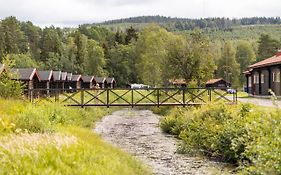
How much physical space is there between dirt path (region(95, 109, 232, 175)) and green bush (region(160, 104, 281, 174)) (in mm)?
749

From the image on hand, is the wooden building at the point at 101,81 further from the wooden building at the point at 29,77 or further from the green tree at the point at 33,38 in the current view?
the wooden building at the point at 29,77

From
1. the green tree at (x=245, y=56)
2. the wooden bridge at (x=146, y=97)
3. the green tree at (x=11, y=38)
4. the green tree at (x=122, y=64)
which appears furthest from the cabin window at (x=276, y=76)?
the green tree at (x=245, y=56)

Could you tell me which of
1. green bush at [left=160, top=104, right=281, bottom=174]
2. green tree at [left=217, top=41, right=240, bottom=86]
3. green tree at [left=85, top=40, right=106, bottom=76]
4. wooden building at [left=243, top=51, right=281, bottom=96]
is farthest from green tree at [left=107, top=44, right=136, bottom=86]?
green bush at [left=160, top=104, right=281, bottom=174]

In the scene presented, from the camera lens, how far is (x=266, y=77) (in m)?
43.3

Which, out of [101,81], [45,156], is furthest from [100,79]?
[45,156]

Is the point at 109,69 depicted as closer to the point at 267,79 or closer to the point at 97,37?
the point at 97,37

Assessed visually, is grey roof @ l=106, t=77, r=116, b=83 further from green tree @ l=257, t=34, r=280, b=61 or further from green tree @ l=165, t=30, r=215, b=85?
green tree @ l=165, t=30, r=215, b=85

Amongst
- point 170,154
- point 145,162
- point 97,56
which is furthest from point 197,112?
point 97,56

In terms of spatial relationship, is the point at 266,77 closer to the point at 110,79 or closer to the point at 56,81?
the point at 56,81

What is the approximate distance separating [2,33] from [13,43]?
2.86 m

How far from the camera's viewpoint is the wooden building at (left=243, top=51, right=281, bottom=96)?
39.6 meters

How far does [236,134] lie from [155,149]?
5.10 meters

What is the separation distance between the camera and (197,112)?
72.4 feet

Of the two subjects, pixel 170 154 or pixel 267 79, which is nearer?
pixel 170 154
